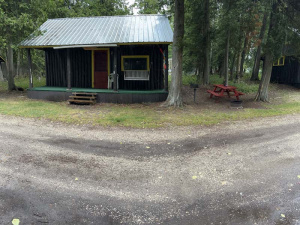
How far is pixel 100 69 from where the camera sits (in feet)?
42.5

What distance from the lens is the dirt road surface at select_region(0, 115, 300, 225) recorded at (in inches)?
118

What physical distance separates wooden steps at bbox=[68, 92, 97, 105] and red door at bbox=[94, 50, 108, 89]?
1.90m

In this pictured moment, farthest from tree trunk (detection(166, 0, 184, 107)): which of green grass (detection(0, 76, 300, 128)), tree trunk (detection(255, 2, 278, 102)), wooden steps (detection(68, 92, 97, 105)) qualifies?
tree trunk (detection(255, 2, 278, 102))

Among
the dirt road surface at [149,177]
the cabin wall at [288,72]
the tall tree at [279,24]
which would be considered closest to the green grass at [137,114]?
the dirt road surface at [149,177]

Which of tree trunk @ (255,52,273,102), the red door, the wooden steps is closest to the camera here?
the wooden steps

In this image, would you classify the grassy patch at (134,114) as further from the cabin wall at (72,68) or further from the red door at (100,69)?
the cabin wall at (72,68)

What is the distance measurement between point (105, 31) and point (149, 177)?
1016 centimetres

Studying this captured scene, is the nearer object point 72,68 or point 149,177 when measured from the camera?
point 149,177

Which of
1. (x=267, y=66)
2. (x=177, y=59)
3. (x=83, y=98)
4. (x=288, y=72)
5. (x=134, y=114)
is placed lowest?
(x=134, y=114)

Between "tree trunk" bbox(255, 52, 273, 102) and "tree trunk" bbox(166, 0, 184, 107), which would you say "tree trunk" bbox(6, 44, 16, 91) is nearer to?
"tree trunk" bbox(166, 0, 184, 107)

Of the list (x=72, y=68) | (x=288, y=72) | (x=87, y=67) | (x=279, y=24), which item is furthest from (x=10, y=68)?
(x=288, y=72)

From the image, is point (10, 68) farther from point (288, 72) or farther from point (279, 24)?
point (288, 72)

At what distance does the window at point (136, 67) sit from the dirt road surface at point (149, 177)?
630 cm

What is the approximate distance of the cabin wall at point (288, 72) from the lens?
18281mm
